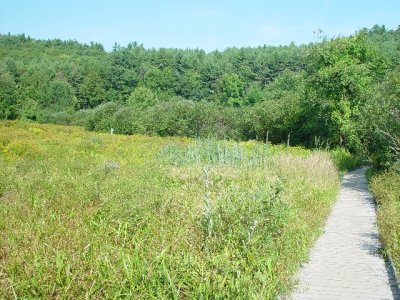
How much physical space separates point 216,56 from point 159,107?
61323 mm

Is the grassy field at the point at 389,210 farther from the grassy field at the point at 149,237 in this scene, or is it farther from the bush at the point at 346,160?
the bush at the point at 346,160

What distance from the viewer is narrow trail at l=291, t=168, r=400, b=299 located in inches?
248

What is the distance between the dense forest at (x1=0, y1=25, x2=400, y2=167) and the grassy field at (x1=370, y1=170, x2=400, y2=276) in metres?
0.86

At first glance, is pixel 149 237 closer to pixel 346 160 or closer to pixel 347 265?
pixel 347 265

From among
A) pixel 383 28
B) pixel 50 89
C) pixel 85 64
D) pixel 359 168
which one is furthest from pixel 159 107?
pixel 383 28

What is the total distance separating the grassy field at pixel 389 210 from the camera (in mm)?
7863

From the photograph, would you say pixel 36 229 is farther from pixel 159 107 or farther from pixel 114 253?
pixel 159 107

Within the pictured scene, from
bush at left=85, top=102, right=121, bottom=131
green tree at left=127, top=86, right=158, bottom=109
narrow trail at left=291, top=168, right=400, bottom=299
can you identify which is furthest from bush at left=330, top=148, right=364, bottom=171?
green tree at left=127, top=86, right=158, bottom=109

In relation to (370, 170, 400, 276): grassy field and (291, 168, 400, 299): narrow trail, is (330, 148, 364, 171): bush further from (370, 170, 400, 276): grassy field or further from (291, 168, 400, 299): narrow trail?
(291, 168, 400, 299): narrow trail

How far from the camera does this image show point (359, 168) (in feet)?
76.7

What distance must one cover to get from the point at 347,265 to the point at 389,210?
323 cm

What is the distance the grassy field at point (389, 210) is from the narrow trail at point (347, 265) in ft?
0.78

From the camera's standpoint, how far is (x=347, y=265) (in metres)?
7.47

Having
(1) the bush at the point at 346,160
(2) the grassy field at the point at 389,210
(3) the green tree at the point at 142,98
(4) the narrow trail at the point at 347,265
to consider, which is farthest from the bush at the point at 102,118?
(4) the narrow trail at the point at 347,265
